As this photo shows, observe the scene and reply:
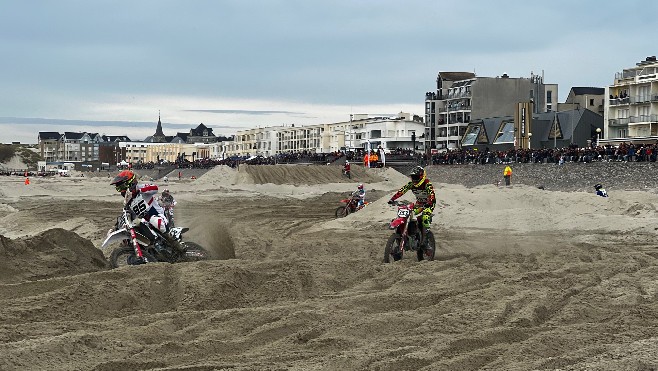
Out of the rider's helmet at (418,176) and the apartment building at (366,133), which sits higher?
the apartment building at (366,133)

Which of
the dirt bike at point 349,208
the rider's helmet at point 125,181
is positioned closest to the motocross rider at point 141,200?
the rider's helmet at point 125,181

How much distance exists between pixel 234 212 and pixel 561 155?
23848 mm

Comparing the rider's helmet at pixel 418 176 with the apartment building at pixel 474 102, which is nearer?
the rider's helmet at pixel 418 176

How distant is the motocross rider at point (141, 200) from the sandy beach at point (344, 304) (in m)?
1.11

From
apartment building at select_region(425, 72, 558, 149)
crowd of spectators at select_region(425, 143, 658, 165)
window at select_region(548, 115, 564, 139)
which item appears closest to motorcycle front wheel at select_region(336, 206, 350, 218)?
crowd of spectators at select_region(425, 143, 658, 165)

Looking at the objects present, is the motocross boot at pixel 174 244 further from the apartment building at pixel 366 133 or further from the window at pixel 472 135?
the apartment building at pixel 366 133

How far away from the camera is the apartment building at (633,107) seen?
77.7 m

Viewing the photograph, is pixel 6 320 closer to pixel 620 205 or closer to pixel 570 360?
pixel 570 360

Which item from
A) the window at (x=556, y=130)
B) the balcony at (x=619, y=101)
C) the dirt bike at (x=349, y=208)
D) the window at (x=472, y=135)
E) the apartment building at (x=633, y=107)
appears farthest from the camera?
the window at (x=472, y=135)

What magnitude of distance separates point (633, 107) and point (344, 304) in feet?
253

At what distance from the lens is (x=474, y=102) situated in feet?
348

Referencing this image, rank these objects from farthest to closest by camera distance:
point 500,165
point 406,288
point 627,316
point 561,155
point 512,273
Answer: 1. point 500,165
2. point 561,155
3. point 512,273
4. point 406,288
5. point 627,316

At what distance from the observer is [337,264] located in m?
13.6

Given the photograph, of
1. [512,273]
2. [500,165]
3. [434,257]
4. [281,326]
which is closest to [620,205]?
[434,257]
